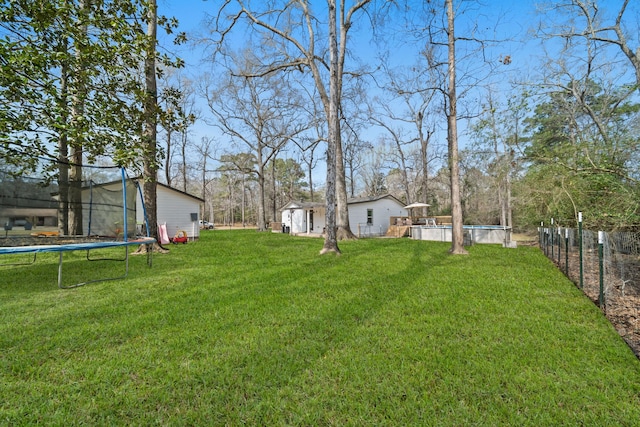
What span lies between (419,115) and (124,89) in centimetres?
2282

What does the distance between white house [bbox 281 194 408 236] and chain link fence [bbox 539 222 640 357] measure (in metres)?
13.9

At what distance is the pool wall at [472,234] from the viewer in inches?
479

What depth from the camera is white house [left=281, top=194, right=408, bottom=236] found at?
1992 centimetres

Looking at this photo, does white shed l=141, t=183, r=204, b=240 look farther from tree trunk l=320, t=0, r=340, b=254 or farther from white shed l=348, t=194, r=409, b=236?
tree trunk l=320, t=0, r=340, b=254

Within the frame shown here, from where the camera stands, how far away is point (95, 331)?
2881 millimetres

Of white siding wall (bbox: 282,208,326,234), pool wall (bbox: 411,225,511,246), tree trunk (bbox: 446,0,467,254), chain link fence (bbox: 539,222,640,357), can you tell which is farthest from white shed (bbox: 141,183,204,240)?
chain link fence (bbox: 539,222,640,357)

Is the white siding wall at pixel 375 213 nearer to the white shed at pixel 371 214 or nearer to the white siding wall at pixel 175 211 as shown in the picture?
the white shed at pixel 371 214

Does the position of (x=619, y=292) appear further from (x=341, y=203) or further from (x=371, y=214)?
(x=371, y=214)

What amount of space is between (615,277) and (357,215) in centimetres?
1583

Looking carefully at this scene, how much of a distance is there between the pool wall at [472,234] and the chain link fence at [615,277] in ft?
21.9

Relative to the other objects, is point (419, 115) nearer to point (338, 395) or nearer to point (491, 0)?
point (491, 0)

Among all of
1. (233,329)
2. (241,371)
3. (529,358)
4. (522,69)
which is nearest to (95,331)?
(233,329)

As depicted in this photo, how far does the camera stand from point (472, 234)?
13.4m

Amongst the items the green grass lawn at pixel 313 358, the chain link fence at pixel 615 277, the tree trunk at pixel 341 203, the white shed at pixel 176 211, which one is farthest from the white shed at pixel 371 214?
the green grass lawn at pixel 313 358
